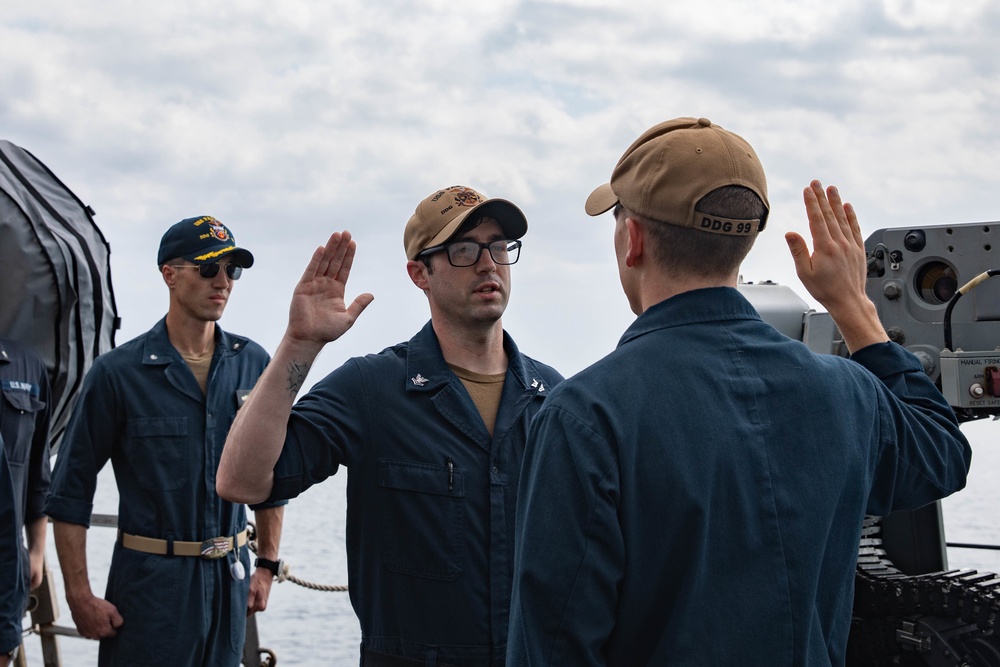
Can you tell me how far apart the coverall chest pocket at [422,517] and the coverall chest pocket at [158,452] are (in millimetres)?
1488

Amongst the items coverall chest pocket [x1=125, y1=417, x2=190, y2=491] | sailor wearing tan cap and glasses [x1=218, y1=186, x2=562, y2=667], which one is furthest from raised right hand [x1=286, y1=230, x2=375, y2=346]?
coverall chest pocket [x1=125, y1=417, x2=190, y2=491]

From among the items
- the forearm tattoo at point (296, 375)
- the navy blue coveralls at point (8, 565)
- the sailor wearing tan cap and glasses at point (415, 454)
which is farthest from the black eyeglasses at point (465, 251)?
the navy blue coveralls at point (8, 565)

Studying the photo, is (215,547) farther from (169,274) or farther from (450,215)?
(450,215)

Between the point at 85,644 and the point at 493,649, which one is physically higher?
the point at 493,649

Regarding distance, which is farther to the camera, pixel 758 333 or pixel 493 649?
pixel 493 649

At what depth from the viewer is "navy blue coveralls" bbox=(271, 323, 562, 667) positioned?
104 inches

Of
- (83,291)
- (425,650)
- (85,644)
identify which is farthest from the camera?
(85,644)

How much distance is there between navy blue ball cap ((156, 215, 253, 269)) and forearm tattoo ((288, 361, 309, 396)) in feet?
6.26

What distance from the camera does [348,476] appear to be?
8.88ft

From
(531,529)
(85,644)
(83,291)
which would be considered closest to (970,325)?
(531,529)

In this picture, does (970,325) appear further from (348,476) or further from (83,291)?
(83,291)

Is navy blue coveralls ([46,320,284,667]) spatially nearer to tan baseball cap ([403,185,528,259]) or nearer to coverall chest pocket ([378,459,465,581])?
tan baseball cap ([403,185,528,259])

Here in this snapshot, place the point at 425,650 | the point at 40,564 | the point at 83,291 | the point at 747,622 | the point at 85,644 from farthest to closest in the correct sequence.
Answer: the point at 85,644 → the point at 83,291 → the point at 40,564 → the point at 425,650 → the point at 747,622

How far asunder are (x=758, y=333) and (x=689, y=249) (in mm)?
175
